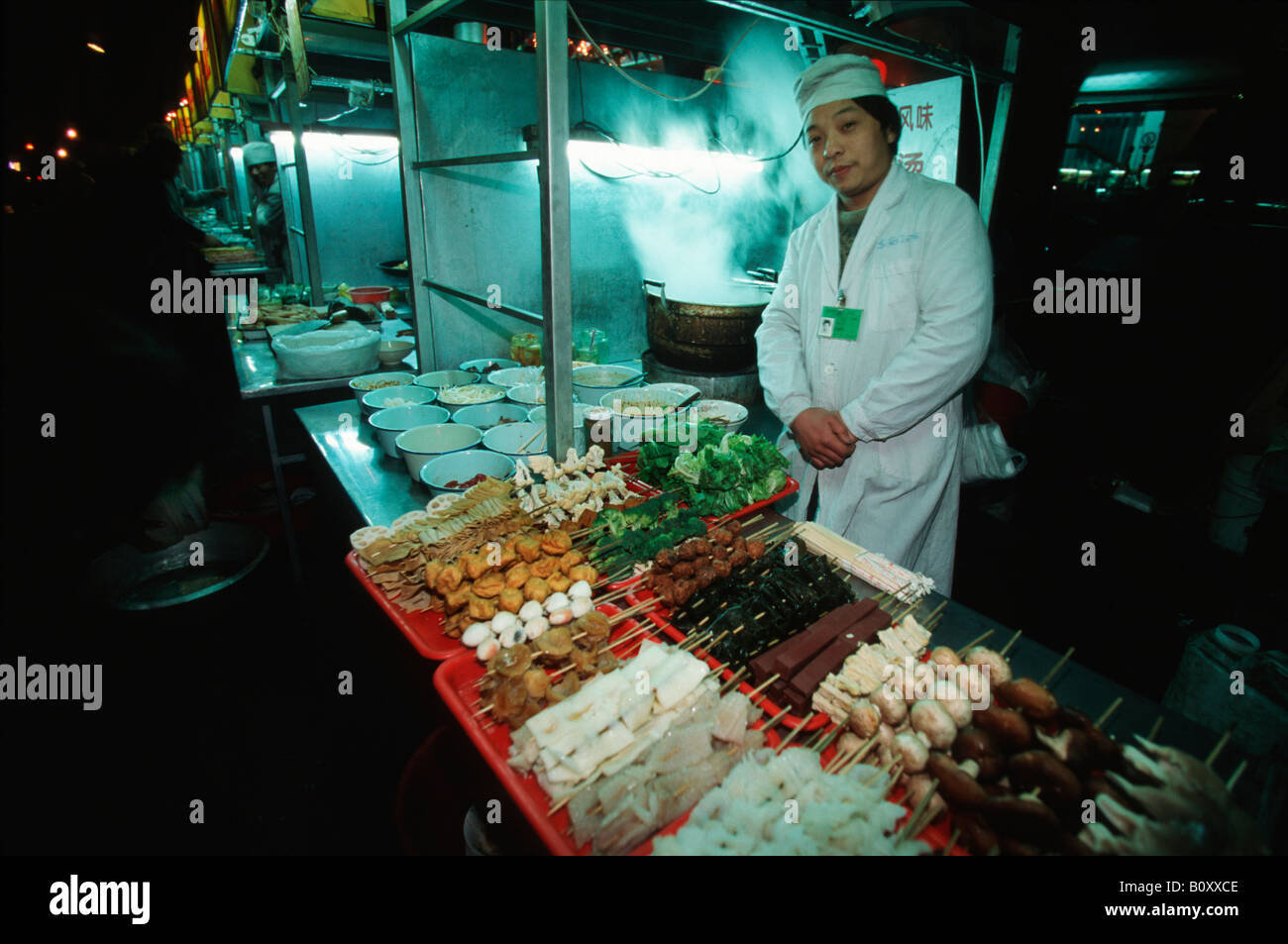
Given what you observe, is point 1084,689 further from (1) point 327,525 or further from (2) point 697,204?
(1) point 327,525

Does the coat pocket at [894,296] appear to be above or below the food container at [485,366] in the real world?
above

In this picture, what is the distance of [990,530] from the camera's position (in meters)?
6.74

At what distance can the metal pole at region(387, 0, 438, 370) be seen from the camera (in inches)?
171

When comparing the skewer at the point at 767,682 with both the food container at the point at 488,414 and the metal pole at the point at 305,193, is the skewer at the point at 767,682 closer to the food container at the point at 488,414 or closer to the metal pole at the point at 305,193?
the food container at the point at 488,414

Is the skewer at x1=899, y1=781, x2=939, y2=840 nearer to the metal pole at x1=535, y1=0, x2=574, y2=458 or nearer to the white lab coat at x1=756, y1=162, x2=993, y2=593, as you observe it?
the white lab coat at x1=756, y1=162, x2=993, y2=593

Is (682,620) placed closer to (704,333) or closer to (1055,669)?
(1055,669)

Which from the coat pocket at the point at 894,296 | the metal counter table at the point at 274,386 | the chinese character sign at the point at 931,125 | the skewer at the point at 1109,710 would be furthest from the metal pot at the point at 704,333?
the skewer at the point at 1109,710

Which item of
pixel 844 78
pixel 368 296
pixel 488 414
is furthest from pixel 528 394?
pixel 368 296

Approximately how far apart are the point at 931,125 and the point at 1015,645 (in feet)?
14.2

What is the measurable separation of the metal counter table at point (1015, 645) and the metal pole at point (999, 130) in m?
3.91

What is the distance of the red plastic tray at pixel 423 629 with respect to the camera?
215cm

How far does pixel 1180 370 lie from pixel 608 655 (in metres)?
7.29
